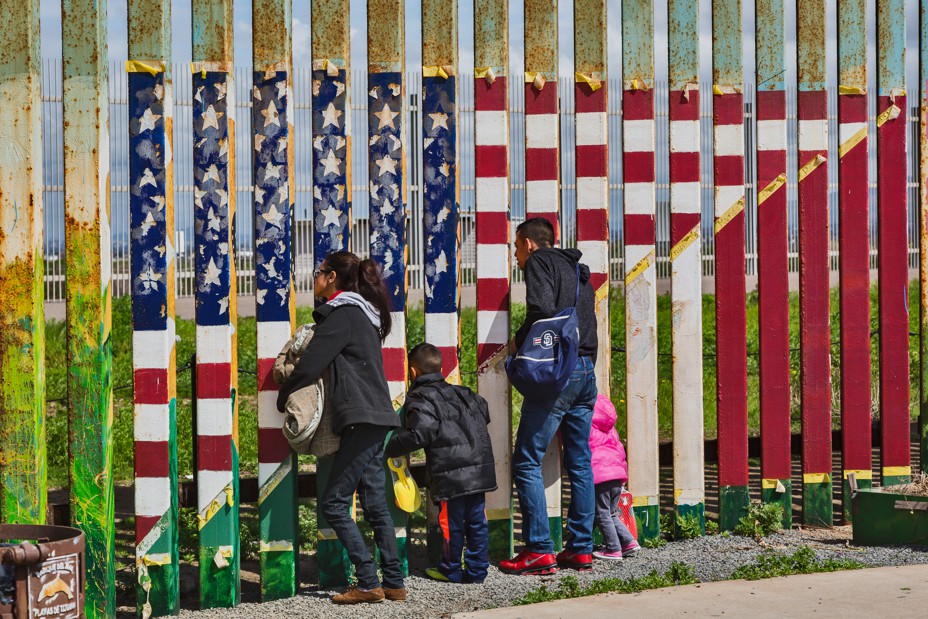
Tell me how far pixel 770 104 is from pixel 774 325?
47.1 inches

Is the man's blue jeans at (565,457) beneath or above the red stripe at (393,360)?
beneath

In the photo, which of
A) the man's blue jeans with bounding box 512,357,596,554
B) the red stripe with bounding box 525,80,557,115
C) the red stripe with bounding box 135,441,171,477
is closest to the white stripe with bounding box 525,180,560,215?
the red stripe with bounding box 525,80,557,115

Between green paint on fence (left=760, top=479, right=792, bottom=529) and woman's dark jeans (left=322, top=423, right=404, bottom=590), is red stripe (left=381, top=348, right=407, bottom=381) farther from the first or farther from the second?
green paint on fence (left=760, top=479, right=792, bottom=529)

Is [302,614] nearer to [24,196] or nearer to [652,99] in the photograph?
[24,196]

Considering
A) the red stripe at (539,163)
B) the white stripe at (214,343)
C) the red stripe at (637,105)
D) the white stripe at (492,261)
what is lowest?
the white stripe at (214,343)

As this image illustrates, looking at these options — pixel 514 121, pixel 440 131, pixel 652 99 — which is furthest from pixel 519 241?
pixel 514 121

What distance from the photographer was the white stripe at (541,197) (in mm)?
6113

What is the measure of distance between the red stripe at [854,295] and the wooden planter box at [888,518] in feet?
1.36

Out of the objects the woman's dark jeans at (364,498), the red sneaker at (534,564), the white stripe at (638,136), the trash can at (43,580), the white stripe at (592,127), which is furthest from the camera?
the white stripe at (638,136)

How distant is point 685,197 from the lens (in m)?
6.41

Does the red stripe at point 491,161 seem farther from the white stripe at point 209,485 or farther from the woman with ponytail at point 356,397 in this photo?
the white stripe at point 209,485

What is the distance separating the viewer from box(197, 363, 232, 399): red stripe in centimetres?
557

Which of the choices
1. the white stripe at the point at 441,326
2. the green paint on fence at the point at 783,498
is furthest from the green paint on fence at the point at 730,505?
the white stripe at the point at 441,326

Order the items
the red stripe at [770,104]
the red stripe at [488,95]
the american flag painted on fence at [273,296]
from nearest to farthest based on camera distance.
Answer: the american flag painted on fence at [273,296] < the red stripe at [488,95] < the red stripe at [770,104]
